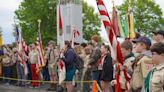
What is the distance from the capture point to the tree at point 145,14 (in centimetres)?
6034

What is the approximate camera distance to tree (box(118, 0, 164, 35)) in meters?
60.3

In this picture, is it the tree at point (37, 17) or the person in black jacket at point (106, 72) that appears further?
the tree at point (37, 17)

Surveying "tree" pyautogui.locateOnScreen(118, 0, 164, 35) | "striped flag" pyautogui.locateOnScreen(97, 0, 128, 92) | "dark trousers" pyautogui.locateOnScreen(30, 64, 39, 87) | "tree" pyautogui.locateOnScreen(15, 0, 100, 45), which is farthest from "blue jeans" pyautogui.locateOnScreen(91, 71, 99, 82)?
"tree" pyautogui.locateOnScreen(15, 0, 100, 45)

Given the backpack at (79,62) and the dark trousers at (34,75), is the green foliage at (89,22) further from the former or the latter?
the backpack at (79,62)

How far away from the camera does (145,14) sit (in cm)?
6353

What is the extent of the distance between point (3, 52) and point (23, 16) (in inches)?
1937

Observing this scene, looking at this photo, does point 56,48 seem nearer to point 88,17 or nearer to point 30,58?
point 30,58

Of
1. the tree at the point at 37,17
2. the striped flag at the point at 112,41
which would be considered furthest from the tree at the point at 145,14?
the striped flag at the point at 112,41

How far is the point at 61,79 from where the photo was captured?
49.8ft

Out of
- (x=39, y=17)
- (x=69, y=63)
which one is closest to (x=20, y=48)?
(x=69, y=63)

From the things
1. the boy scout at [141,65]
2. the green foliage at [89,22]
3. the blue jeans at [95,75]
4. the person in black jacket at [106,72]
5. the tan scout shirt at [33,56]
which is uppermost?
the boy scout at [141,65]

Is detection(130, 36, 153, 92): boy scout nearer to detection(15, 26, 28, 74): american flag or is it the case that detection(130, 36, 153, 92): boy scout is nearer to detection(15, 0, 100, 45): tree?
detection(15, 26, 28, 74): american flag

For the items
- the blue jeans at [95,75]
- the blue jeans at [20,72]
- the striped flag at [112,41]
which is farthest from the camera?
the blue jeans at [20,72]

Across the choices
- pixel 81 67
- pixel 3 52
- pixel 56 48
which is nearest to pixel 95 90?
pixel 81 67
